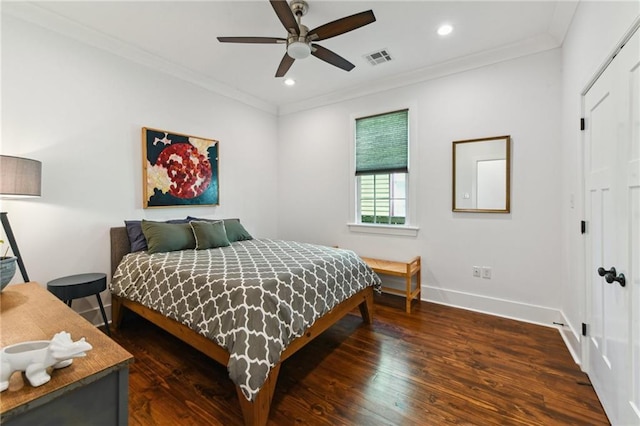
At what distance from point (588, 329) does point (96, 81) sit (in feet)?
15.3

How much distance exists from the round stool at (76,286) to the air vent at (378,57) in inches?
135

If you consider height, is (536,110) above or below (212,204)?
above

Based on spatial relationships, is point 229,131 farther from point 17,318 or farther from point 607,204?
point 607,204

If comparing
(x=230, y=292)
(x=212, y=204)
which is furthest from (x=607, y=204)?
(x=212, y=204)

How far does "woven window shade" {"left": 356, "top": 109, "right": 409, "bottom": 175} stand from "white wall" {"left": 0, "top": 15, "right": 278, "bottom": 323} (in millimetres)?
2220

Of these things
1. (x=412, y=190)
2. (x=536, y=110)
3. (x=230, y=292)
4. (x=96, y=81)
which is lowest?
(x=230, y=292)

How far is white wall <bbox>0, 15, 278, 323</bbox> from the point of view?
237 centimetres

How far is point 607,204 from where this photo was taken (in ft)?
5.47

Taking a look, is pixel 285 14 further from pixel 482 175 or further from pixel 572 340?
pixel 572 340

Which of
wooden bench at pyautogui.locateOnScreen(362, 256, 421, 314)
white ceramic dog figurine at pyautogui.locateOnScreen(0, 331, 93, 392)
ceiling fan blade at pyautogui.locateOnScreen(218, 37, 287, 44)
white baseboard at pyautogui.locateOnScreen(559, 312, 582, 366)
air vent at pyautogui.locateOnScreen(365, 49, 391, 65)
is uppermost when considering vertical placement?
air vent at pyautogui.locateOnScreen(365, 49, 391, 65)

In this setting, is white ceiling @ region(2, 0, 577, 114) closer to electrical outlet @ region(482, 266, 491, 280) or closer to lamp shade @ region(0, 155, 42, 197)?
lamp shade @ region(0, 155, 42, 197)

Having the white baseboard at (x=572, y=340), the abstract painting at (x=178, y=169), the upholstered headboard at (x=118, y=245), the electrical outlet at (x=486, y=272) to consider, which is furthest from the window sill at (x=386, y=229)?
the upholstered headboard at (x=118, y=245)

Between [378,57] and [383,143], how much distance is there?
1.04m

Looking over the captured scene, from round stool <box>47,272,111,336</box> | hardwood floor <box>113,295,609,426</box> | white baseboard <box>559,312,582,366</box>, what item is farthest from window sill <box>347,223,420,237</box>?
round stool <box>47,272,111,336</box>
